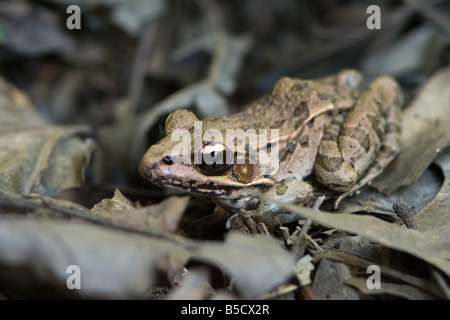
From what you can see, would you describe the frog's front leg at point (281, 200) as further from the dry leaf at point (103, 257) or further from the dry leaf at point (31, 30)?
the dry leaf at point (31, 30)

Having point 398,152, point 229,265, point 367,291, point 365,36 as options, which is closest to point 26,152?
point 229,265

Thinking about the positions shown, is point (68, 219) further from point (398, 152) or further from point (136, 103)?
point (136, 103)

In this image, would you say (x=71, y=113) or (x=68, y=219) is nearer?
(x=68, y=219)

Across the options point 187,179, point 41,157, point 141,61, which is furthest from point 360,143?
point 141,61

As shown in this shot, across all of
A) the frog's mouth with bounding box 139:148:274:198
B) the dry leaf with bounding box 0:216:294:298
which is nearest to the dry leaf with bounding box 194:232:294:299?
the dry leaf with bounding box 0:216:294:298

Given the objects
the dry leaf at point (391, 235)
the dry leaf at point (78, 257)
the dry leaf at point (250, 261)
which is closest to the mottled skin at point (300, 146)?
the dry leaf at point (391, 235)

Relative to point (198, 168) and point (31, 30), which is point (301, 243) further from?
point (31, 30)
